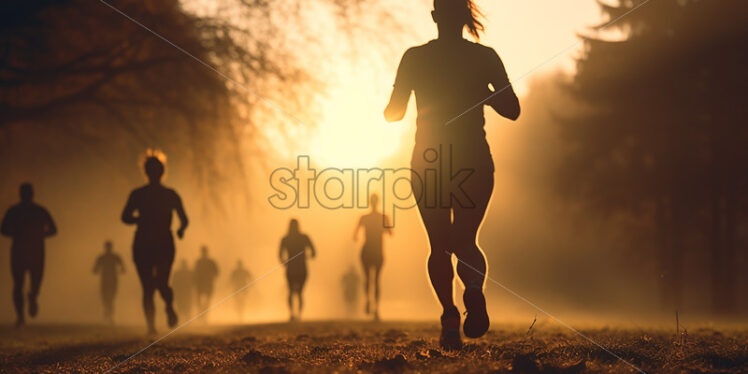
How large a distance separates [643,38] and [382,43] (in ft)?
38.6

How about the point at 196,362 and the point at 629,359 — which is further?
the point at 196,362

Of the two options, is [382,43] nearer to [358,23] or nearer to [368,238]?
[358,23]

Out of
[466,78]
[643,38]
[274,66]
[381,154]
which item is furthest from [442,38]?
[643,38]

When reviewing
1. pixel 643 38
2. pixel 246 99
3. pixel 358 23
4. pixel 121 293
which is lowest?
pixel 121 293

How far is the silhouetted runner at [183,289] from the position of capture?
26.0 metres

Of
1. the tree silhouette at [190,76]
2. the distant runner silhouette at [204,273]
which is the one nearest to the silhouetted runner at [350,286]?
the distant runner silhouette at [204,273]

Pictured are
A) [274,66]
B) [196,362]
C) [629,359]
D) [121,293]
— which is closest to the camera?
[629,359]

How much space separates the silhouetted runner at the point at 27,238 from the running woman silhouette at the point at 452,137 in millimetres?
8968

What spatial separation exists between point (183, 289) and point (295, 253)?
10453mm

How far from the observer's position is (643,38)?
80.8 feet

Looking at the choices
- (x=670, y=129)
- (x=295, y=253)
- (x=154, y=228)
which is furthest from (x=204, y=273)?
(x=670, y=129)

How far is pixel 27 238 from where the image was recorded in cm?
1387

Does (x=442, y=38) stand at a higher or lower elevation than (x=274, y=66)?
lower

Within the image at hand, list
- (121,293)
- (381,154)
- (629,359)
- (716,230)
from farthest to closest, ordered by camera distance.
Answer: (121,293)
(716,230)
(381,154)
(629,359)
